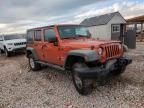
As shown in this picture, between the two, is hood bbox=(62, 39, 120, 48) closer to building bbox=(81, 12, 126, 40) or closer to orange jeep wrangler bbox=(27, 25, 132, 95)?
orange jeep wrangler bbox=(27, 25, 132, 95)

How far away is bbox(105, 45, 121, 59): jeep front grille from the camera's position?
468 cm

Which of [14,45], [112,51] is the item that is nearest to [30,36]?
[112,51]

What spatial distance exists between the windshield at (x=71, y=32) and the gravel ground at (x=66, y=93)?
158 centimetres

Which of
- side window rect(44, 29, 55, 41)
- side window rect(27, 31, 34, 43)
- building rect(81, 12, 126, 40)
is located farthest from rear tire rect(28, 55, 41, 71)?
building rect(81, 12, 126, 40)

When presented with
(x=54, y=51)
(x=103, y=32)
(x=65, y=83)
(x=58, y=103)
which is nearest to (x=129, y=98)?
(x=58, y=103)

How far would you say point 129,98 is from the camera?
4438mm

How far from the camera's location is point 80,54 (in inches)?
176

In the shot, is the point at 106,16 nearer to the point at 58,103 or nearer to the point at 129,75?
the point at 129,75

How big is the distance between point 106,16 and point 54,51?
19.1 metres

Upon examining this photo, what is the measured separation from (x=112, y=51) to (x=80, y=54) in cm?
96

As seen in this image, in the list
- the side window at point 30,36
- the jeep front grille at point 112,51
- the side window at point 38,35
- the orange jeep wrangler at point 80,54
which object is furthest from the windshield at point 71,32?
the side window at point 30,36

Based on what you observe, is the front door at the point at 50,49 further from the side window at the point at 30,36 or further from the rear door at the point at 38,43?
the side window at the point at 30,36

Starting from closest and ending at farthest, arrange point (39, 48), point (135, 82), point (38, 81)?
point (135, 82) < point (38, 81) < point (39, 48)

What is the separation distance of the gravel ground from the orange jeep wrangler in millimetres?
357
